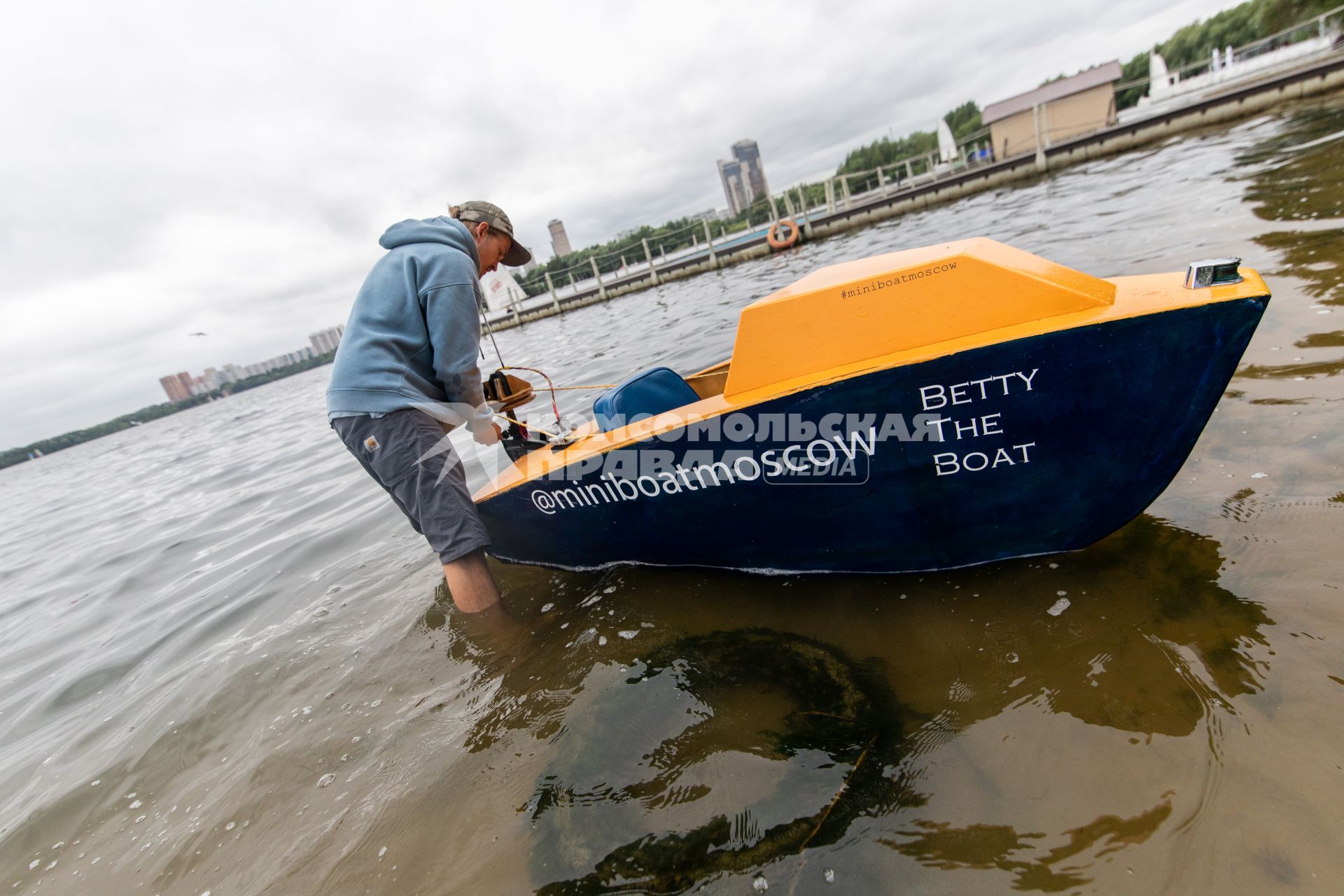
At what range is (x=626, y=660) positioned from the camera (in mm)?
2525

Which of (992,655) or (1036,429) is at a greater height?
(1036,429)

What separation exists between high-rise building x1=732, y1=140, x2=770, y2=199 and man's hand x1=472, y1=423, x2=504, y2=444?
143683 mm

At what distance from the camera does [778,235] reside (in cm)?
2222

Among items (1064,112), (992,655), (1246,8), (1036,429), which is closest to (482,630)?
(992,655)

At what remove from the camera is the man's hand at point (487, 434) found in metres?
3.05

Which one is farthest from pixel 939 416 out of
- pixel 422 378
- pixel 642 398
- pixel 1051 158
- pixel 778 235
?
pixel 778 235

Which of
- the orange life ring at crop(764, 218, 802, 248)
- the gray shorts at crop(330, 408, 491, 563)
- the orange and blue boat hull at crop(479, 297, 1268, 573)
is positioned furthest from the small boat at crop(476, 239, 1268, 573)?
the orange life ring at crop(764, 218, 802, 248)

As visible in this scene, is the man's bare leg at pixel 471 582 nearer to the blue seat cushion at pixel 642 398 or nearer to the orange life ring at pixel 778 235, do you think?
the blue seat cushion at pixel 642 398

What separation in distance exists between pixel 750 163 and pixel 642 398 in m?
152

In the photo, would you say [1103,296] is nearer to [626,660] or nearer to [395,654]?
[626,660]

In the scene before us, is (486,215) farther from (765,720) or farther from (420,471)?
(765,720)

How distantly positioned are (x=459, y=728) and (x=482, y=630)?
68 centimetres

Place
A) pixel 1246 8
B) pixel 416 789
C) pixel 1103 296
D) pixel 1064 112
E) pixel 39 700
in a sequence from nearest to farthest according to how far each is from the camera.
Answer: pixel 1103 296 → pixel 416 789 → pixel 39 700 → pixel 1064 112 → pixel 1246 8

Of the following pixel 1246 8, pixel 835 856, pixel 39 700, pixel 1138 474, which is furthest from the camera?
pixel 1246 8
